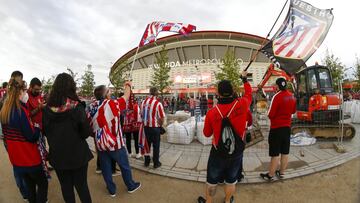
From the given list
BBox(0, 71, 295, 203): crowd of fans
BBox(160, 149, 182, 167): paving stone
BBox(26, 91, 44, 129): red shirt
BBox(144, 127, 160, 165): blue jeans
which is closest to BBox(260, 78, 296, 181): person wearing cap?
BBox(0, 71, 295, 203): crowd of fans

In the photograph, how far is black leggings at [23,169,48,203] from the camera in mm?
2562

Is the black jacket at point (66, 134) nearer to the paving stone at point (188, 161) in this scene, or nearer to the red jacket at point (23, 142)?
the red jacket at point (23, 142)

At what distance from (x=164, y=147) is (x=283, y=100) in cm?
384

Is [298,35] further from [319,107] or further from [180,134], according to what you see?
[180,134]

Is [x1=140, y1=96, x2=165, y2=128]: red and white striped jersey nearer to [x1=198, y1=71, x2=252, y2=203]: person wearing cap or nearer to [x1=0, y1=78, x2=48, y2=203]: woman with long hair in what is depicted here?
[x1=198, y1=71, x2=252, y2=203]: person wearing cap

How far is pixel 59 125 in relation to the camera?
6.97ft

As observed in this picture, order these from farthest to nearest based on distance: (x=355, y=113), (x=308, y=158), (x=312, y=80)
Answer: (x=355, y=113) → (x=312, y=80) → (x=308, y=158)

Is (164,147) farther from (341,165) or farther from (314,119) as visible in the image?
(314,119)

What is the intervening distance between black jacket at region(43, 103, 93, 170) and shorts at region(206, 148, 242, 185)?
5.53ft

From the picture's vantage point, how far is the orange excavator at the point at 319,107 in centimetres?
640

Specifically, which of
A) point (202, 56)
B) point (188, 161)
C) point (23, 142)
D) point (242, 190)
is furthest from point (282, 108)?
point (202, 56)

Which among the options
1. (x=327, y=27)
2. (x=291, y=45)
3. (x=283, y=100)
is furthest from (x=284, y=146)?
(x=327, y=27)

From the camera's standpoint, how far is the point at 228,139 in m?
2.28

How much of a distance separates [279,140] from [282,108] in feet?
2.07
